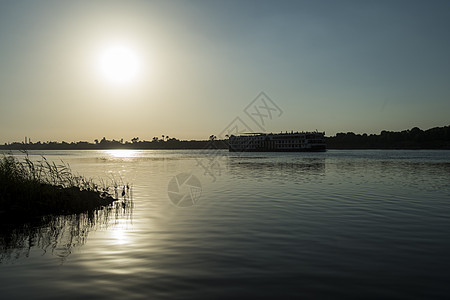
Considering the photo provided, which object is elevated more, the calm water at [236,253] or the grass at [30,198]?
the grass at [30,198]

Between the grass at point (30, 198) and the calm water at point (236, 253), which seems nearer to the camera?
the calm water at point (236, 253)

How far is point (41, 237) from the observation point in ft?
50.5

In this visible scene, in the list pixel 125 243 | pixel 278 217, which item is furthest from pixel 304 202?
pixel 125 243

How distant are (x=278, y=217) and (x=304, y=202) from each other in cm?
606

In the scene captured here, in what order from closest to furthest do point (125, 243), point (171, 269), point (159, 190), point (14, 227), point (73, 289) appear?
1. point (73, 289)
2. point (171, 269)
3. point (125, 243)
4. point (14, 227)
5. point (159, 190)

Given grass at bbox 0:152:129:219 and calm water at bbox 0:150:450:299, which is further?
grass at bbox 0:152:129:219

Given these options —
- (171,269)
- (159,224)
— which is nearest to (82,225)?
(159,224)

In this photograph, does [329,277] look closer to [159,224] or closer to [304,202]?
[159,224]

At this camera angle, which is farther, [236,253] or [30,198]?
[30,198]

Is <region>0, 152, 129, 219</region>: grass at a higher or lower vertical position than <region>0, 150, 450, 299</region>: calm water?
higher

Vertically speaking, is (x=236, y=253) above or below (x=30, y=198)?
below

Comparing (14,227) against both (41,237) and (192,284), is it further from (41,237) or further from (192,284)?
(192,284)

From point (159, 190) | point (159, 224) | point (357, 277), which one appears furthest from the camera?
point (159, 190)

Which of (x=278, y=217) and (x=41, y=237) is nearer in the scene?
(x=41, y=237)
